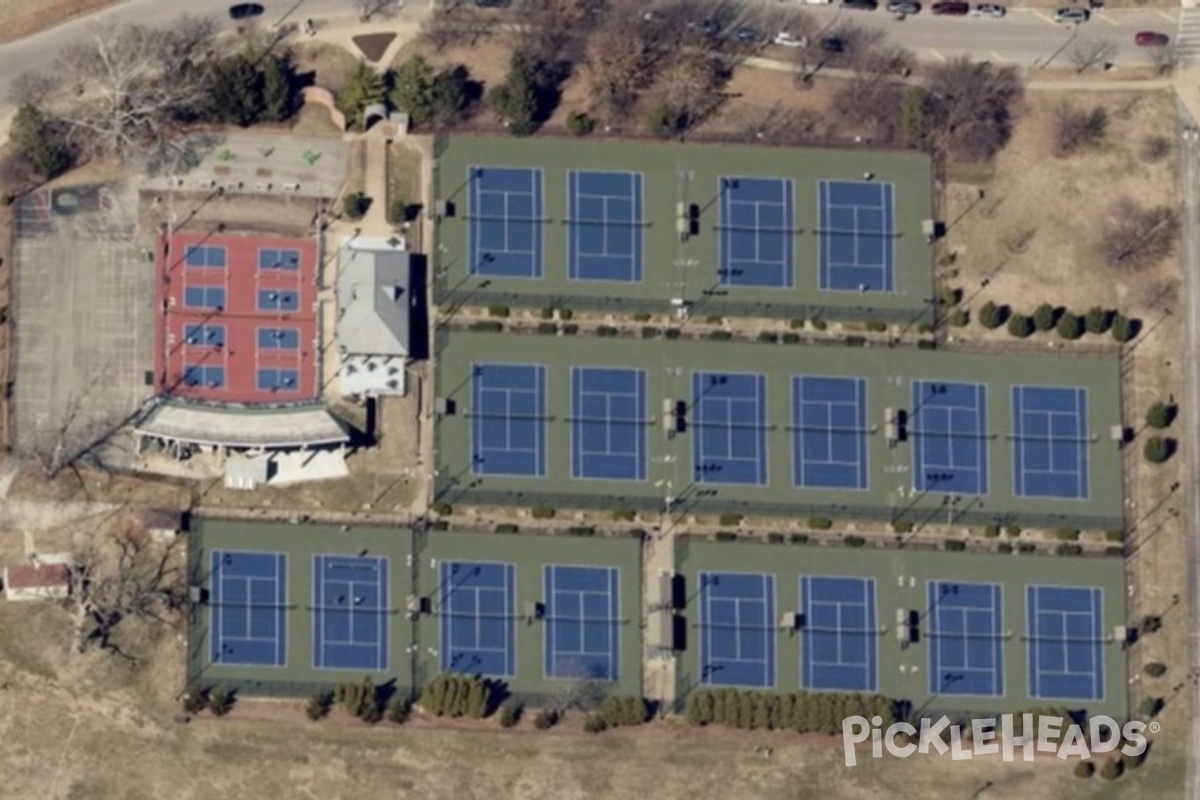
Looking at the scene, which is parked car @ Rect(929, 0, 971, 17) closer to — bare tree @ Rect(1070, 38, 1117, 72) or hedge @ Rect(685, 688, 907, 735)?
bare tree @ Rect(1070, 38, 1117, 72)

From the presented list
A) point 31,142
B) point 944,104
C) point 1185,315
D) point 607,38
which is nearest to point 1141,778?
point 1185,315

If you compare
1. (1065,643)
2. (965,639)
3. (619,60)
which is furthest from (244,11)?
(1065,643)

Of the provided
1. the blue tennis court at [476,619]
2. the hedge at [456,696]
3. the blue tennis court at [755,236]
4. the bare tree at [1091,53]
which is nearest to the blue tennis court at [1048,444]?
the blue tennis court at [755,236]

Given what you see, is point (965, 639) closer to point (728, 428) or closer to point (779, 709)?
point (779, 709)

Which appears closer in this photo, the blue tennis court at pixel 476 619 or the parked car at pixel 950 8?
the blue tennis court at pixel 476 619

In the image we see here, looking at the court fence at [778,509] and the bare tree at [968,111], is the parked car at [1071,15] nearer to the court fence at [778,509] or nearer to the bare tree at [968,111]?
the bare tree at [968,111]

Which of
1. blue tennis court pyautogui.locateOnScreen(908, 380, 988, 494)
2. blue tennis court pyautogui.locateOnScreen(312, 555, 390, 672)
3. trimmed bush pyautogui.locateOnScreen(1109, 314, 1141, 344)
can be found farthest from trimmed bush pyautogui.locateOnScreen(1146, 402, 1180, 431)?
blue tennis court pyautogui.locateOnScreen(312, 555, 390, 672)
